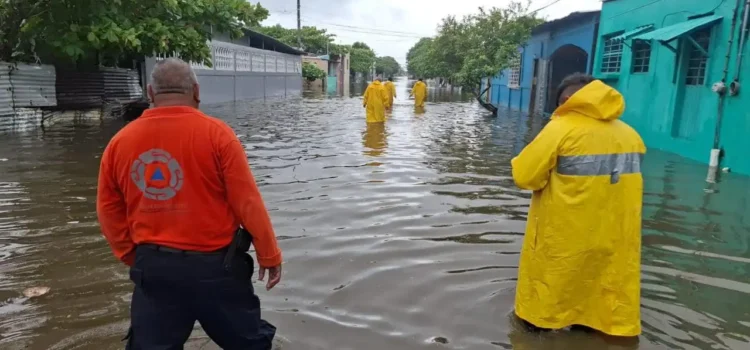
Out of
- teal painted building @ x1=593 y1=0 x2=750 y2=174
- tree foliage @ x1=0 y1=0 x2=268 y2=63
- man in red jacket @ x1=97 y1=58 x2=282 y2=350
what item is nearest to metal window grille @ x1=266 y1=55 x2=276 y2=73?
tree foliage @ x1=0 y1=0 x2=268 y2=63

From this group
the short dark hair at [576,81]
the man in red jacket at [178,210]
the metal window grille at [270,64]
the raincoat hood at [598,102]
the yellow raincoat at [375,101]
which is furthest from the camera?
the metal window grille at [270,64]

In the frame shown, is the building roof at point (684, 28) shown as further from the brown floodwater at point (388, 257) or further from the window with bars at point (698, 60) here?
the brown floodwater at point (388, 257)

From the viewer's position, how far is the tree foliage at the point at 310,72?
4775cm

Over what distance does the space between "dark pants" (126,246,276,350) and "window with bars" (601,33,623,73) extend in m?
13.8

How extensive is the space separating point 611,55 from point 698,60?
4.31 metres

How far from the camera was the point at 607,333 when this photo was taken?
3.23 m

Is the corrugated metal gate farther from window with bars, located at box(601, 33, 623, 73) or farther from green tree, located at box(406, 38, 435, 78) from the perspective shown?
green tree, located at box(406, 38, 435, 78)

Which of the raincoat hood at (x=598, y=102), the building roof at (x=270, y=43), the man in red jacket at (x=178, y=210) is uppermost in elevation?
the building roof at (x=270, y=43)

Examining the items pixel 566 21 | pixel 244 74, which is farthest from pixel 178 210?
pixel 244 74

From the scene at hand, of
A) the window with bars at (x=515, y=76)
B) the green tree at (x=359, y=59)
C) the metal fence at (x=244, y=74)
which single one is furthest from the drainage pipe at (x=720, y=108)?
the green tree at (x=359, y=59)

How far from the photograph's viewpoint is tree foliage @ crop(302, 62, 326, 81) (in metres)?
47.8

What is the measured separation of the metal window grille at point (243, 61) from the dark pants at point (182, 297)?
2472 centimetres

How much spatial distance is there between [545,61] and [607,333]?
66.1 ft

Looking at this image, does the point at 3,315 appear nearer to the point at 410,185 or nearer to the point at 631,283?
the point at 631,283
